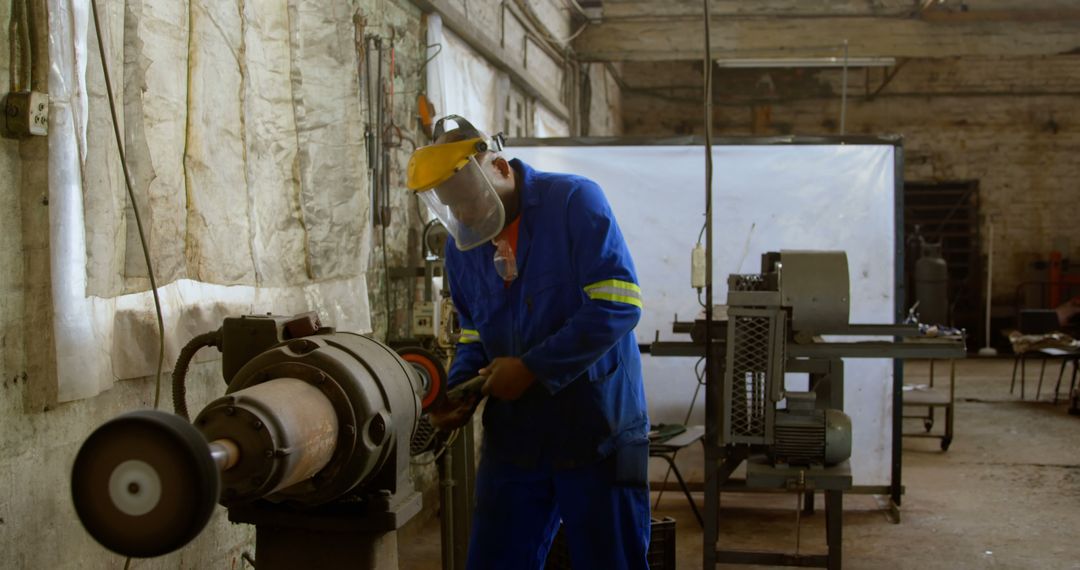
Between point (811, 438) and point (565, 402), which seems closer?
point (565, 402)

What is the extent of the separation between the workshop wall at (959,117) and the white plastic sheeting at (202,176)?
29.3ft

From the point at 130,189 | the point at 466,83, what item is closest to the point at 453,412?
the point at 130,189

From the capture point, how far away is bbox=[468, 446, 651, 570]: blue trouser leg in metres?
2.04

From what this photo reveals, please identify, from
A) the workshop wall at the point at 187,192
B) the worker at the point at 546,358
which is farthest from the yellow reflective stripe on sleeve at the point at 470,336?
the workshop wall at the point at 187,192

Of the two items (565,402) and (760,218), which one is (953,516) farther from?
(565,402)

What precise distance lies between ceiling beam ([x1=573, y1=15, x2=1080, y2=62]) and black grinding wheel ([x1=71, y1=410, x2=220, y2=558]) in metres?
6.19

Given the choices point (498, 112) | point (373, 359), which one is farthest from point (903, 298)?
point (373, 359)

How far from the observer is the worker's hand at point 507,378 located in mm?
1965

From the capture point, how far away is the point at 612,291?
203 centimetres

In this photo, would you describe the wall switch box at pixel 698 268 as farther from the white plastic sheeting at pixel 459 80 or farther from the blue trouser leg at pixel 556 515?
the white plastic sheeting at pixel 459 80

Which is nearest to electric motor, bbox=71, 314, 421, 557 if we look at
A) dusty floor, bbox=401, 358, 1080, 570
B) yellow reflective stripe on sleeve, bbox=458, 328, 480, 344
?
yellow reflective stripe on sleeve, bbox=458, 328, 480, 344

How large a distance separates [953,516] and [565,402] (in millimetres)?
2923

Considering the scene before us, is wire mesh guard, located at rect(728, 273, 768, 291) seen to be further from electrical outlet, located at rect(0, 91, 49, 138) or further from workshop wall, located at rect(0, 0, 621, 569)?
electrical outlet, located at rect(0, 91, 49, 138)

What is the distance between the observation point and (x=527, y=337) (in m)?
2.13
